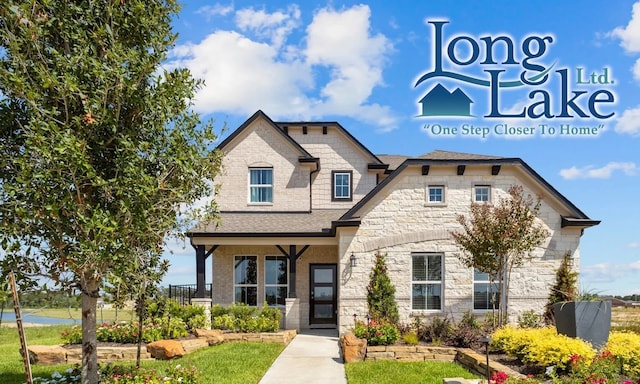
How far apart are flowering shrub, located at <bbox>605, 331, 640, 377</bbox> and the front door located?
32.7 ft

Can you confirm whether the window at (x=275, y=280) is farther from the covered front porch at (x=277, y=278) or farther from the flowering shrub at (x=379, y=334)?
the flowering shrub at (x=379, y=334)

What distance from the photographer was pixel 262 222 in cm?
1833

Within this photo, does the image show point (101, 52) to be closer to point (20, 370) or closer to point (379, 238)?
point (20, 370)

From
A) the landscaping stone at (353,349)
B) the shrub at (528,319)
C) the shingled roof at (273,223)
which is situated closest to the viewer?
the landscaping stone at (353,349)

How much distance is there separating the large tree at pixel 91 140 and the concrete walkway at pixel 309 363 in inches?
153

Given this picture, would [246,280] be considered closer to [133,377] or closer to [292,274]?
[292,274]

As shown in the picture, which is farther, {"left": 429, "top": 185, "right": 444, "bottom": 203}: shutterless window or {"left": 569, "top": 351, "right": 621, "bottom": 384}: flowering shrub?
{"left": 429, "top": 185, "right": 444, "bottom": 203}: shutterless window

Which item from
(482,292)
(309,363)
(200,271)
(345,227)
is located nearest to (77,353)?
(309,363)

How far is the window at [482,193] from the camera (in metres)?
16.3

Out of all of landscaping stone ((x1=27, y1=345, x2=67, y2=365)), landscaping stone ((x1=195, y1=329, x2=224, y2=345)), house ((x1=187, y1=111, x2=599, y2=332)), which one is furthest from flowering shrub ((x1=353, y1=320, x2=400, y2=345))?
landscaping stone ((x1=27, y1=345, x2=67, y2=365))

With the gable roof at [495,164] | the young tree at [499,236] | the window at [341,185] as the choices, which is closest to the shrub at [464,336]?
the young tree at [499,236]

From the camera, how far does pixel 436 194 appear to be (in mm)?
16328

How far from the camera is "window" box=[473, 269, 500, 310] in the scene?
16031 mm

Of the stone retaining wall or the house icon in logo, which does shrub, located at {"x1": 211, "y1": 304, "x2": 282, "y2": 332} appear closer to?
the stone retaining wall
